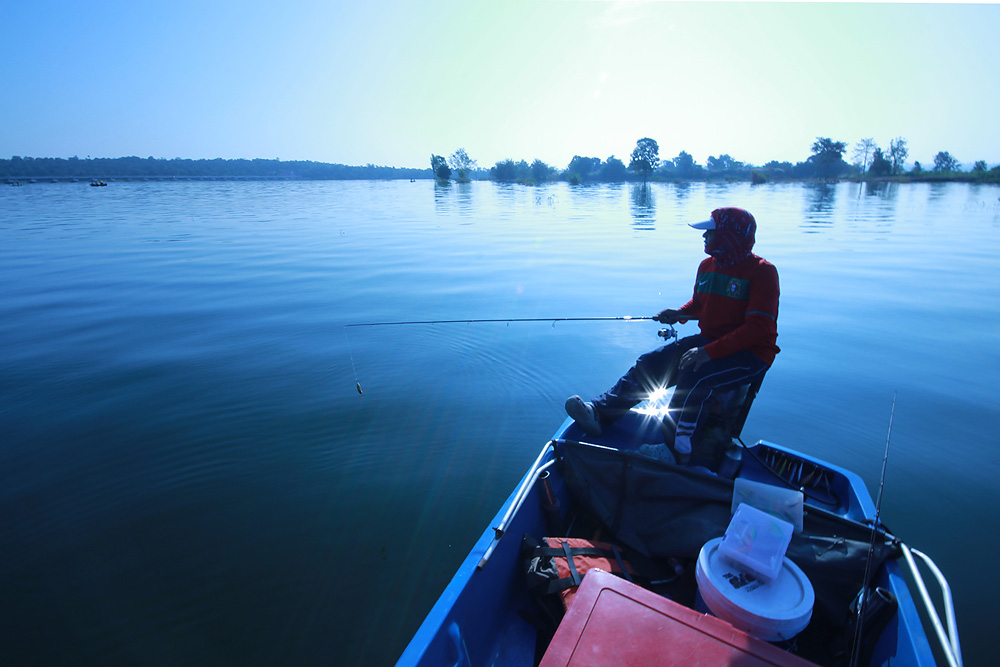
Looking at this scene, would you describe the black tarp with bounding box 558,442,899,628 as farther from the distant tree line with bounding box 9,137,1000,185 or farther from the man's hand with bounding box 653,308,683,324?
the distant tree line with bounding box 9,137,1000,185

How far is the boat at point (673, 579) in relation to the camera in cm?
184

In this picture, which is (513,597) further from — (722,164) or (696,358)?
(722,164)

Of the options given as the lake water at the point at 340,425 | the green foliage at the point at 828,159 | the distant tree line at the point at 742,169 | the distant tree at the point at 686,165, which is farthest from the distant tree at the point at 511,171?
the lake water at the point at 340,425

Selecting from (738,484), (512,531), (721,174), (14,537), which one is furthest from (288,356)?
(721,174)

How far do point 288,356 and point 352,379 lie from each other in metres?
1.52

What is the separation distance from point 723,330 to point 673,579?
200cm

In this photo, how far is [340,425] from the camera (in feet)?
18.7

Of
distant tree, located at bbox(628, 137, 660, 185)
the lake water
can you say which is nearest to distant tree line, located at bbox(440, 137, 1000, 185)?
distant tree, located at bbox(628, 137, 660, 185)

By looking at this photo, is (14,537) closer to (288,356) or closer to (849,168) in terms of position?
(288,356)

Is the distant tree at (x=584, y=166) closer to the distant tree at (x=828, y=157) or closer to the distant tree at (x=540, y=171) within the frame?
the distant tree at (x=540, y=171)

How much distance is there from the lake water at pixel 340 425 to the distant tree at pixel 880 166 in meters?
92.0

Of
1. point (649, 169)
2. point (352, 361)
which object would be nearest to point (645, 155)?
point (649, 169)

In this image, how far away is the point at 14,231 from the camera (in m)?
21.3

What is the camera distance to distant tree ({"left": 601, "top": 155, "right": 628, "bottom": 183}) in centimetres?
11569
